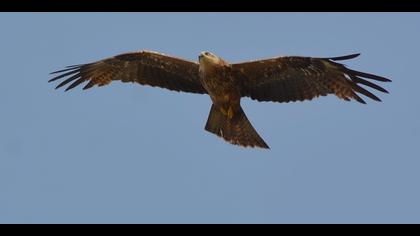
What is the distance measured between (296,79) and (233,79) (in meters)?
1.00

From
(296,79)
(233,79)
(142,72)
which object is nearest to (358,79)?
(296,79)

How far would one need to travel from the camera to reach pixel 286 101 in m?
11.7

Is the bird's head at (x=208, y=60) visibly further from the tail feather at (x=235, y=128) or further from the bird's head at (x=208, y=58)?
the tail feather at (x=235, y=128)

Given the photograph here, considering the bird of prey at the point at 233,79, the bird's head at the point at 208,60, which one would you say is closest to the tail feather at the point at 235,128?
the bird of prey at the point at 233,79

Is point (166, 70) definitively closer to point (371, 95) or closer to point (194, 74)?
point (194, 74)

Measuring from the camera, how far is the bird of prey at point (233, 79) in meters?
11.4

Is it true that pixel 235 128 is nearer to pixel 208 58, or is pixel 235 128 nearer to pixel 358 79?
pixel 208 58

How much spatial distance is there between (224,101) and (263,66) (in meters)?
0.85

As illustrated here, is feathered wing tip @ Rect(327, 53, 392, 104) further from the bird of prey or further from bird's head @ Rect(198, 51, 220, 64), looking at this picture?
bird's head @ Rect(198, 51, 220, 64)

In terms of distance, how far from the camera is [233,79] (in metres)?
11.8

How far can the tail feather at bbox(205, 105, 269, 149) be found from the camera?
1198 centimetres
